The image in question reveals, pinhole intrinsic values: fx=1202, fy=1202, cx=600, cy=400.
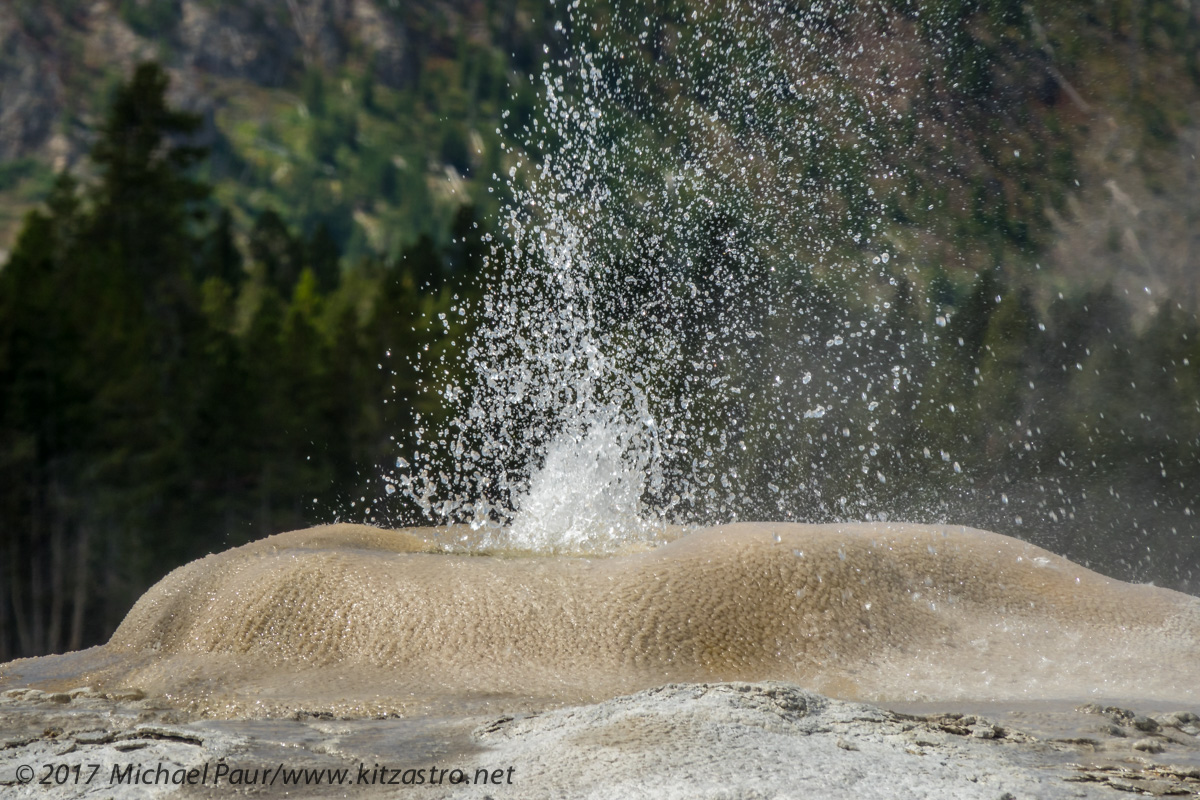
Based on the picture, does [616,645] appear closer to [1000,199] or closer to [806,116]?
[1000,199]

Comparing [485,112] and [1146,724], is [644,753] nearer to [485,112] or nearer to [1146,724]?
[1146,724]

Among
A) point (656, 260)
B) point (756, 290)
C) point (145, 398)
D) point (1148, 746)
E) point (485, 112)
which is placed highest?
point (485, 112)

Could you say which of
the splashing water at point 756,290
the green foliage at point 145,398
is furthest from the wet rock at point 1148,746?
the green foliage at point 145,398

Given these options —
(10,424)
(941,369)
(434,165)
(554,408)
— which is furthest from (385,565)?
(434,165)

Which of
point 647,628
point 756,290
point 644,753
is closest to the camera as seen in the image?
point 644,753

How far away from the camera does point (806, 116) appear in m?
12.9

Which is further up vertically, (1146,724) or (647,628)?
(647,628)

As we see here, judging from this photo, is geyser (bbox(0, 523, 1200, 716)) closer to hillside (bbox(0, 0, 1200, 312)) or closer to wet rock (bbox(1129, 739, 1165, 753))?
wet rock (bbox(1129, 739, 1165, 753))

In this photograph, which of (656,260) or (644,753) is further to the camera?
(656,260)

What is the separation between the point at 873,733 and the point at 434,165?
103m

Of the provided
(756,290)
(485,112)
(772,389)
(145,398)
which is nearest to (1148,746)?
(772,389)

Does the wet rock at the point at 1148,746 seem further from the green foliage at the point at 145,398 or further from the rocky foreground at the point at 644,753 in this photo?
the green foliage at the point at 145,398

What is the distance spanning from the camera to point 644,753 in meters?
2.78

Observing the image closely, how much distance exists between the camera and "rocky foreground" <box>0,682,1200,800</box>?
105 inches
